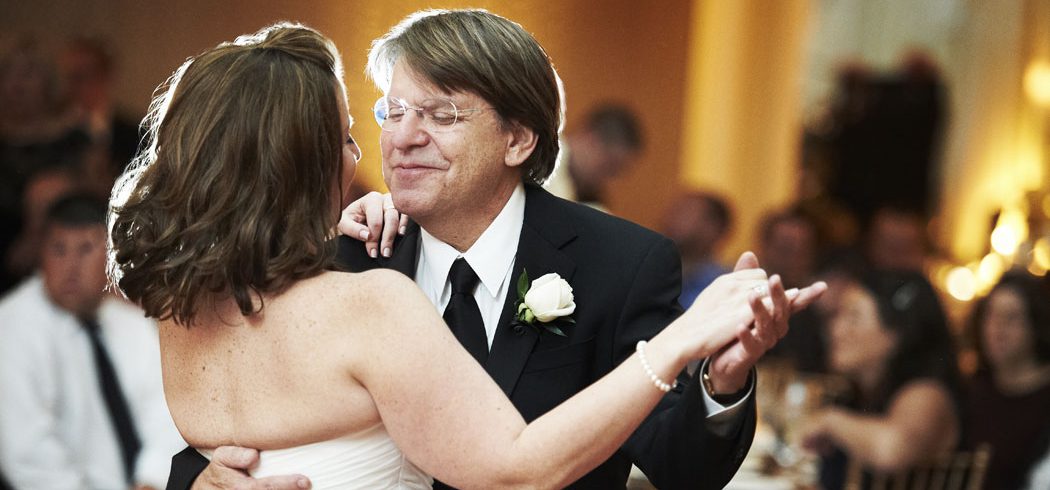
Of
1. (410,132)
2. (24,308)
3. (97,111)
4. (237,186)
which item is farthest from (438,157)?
(97,111)

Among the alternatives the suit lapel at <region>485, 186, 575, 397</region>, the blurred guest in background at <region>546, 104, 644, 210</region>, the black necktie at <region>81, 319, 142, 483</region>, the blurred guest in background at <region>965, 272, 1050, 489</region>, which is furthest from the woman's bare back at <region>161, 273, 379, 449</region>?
the blurred guest in background at <region>546, 104, 644, 210</region>

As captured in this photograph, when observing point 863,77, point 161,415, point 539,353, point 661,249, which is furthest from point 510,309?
point 863,77

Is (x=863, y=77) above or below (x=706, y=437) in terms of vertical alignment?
below

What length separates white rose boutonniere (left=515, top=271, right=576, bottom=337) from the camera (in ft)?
7.16

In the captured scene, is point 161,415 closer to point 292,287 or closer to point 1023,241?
point 292,287

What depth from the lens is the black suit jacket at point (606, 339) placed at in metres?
2.13

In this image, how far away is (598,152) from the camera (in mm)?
6789

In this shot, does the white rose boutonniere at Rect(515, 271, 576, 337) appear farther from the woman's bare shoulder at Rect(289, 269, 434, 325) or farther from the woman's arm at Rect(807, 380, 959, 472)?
the woman's arm at Rect(807, 380, 959, 472)

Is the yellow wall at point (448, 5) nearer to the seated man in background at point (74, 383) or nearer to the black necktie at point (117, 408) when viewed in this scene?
the seated man in background at point (74, 383)

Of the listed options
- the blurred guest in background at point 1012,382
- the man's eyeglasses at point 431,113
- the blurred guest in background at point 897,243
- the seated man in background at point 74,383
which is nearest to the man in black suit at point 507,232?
the man's eyeglasses at point 431,113

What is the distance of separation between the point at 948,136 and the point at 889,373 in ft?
23.6

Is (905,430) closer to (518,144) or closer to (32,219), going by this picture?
(518,144)

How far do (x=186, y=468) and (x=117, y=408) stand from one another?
258 cm

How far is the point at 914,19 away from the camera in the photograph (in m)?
12.6
